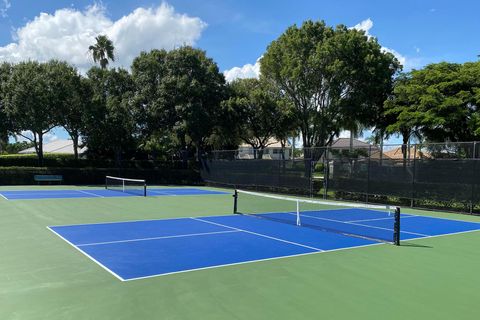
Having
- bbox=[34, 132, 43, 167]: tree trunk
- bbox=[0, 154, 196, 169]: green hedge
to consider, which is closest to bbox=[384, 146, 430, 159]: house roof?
bbox=[0, 154, 196, 169]: green hedge

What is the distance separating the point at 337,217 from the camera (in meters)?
15.4

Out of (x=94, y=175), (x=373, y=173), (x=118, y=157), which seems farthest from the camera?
(x=118, y=157)

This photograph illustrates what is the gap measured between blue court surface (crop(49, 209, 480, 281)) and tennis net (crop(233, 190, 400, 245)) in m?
0.03

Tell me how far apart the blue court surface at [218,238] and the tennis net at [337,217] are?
0.10ft

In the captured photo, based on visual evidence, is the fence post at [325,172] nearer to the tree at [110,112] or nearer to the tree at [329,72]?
the tree at [329,72]

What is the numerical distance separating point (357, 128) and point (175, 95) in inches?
551

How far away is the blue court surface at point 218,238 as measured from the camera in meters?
8.18

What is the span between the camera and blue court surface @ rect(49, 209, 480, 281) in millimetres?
8180

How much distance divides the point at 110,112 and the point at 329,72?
16.6 m

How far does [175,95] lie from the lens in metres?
34.5

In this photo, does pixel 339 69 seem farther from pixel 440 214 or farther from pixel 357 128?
pixel 440 214

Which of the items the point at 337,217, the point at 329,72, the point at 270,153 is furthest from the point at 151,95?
the point at 337,217

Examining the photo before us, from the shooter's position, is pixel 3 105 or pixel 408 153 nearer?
pixel 408 153

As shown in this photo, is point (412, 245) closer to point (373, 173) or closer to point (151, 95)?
point (373, 173)
